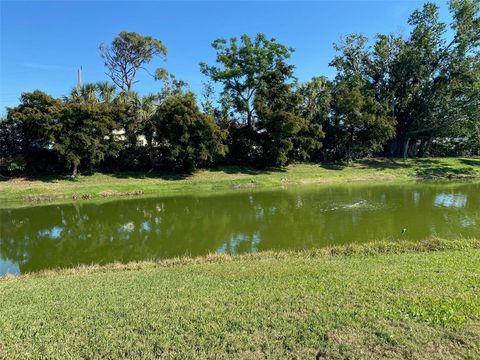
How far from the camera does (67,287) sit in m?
7.69

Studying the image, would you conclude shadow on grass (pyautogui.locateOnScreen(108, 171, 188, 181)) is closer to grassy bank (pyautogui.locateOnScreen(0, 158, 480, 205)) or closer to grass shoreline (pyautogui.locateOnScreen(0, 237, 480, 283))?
grassy bank (pyautogui.locateOnScreen(0, 158, 480, 205))

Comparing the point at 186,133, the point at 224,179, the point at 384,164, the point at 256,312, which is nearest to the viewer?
the point at 256,312

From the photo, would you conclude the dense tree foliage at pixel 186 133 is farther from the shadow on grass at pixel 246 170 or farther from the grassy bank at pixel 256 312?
the grassy bank at pixel 256 312

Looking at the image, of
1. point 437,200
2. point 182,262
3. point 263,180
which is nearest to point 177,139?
point 263,180

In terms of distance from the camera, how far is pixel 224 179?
34562 millimetres

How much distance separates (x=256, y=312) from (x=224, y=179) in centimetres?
2900

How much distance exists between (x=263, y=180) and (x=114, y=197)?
13.0 m

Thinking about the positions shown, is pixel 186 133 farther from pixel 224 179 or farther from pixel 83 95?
pixel 83 95

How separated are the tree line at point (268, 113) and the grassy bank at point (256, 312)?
2543 centimetres

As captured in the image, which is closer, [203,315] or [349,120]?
[203,315]

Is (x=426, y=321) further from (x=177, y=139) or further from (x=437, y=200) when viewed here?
(x=177, y=139)

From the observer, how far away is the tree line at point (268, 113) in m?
31.8

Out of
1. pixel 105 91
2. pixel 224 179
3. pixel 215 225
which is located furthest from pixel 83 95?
pixel 215 225

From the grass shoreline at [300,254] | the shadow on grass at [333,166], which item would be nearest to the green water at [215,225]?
the grass shoreline at [300,254]
